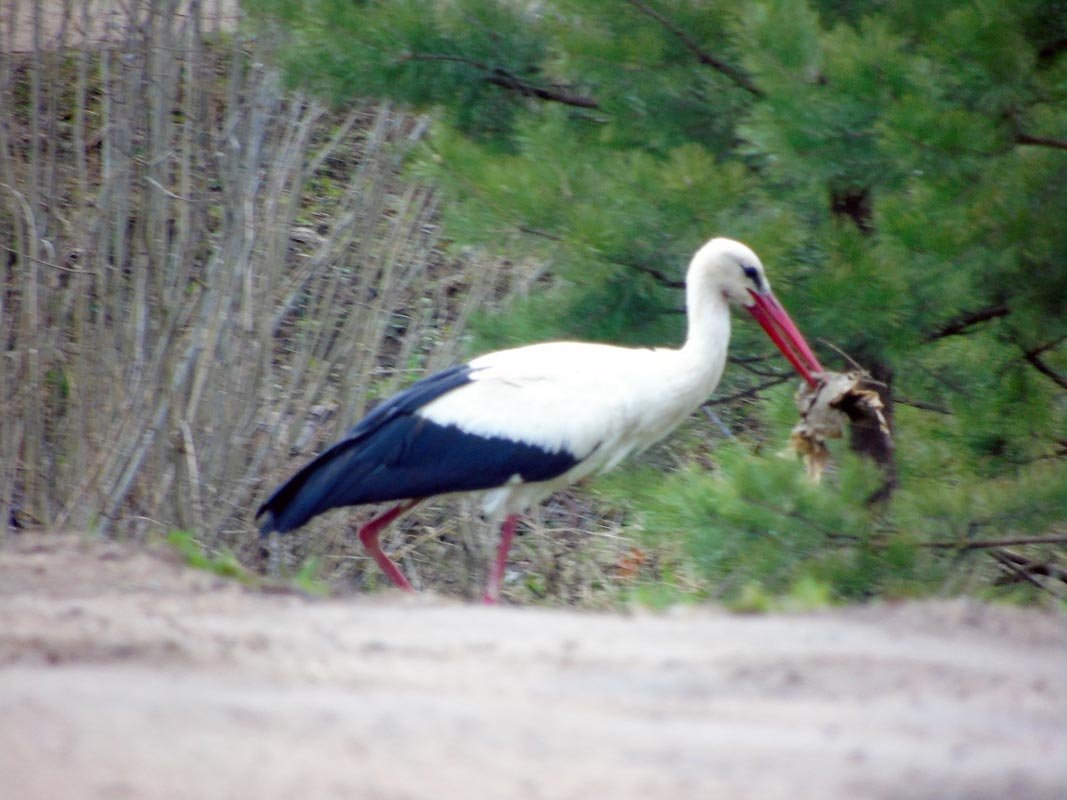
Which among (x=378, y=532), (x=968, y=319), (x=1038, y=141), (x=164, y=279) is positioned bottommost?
(x=378, y=532)

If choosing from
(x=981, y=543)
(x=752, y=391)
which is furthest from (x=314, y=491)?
(x=981, y=543)

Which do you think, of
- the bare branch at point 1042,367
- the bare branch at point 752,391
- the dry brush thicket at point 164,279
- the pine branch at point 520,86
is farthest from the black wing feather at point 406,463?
the bare branch at point 1042,367

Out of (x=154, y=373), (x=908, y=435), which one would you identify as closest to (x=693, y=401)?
(x=908, y=435)

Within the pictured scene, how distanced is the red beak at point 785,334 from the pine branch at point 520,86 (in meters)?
1.11

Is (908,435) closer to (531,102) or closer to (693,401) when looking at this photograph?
(693,401)

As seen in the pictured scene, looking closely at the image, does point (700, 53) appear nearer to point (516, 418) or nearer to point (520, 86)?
point (520, 86)

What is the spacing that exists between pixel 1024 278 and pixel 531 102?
215 cm

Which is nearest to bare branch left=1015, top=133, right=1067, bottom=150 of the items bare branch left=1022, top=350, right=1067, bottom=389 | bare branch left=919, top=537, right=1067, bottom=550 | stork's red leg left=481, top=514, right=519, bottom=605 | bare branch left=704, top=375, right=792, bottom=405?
bare branch left=1022, top=350, right=1067, bottom=389

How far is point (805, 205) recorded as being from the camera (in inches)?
219

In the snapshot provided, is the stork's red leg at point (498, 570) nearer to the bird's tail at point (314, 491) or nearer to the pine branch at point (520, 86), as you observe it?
the bird's tail at point (314, 491)

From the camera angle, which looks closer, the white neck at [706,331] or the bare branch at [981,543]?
the bare branch at [981,543]

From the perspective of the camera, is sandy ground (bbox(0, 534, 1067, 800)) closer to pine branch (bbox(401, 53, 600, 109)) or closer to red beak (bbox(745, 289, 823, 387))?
red beak (bbox(745, 289, 823, 387))

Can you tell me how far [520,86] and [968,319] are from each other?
6.75ft

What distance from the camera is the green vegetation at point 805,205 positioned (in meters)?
4.88
